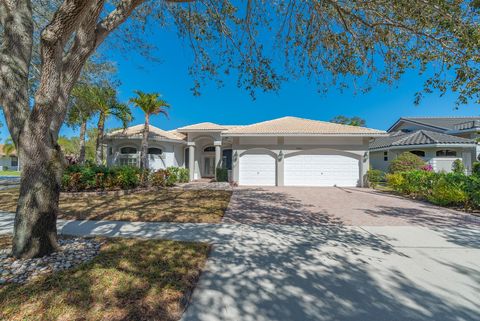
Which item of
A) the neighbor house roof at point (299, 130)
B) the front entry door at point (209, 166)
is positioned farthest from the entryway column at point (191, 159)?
the neighbor house roof at point (299, 130)

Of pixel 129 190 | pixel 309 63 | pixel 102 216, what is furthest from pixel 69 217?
pixel 309 63

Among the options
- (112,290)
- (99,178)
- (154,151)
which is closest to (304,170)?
(154,151)

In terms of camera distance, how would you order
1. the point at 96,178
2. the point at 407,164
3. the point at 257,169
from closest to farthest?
the point at 96,178
the point at 407,164
the point at 257,169

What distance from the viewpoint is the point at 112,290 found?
267 cm

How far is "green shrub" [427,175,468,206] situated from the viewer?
783 centimetres

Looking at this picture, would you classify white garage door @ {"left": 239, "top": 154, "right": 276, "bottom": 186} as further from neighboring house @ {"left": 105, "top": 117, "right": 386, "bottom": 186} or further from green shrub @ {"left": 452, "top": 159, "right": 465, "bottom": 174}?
green shrub @ {"left": 452, "top": 159, "right": 465, "bottom": 174}

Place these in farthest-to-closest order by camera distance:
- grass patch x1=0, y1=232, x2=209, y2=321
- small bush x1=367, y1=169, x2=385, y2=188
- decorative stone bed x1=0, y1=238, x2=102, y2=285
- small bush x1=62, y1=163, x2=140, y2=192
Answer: small bush x1=367, y1=169, x2=385, y2=188 → small bush x1=62, y1=163, x2=140, y2=192 → decorative stone bed x1=0, y1=238, x2=102, y2=285 → grass patch x1=0, y1=232, x2=209, y2=321

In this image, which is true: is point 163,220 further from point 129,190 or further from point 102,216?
point 129,190

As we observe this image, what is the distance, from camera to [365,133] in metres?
13.8

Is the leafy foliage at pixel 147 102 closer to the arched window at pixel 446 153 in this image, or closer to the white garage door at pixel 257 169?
the white garage door at pixel 257 169

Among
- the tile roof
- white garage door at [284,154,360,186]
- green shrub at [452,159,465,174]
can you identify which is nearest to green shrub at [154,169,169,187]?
white garage door at [284,154,360,186]

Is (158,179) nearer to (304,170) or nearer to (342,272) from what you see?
(304,170)

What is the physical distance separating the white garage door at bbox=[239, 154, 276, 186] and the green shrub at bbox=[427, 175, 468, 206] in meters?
8.35

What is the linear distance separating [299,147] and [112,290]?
13.5 meters
